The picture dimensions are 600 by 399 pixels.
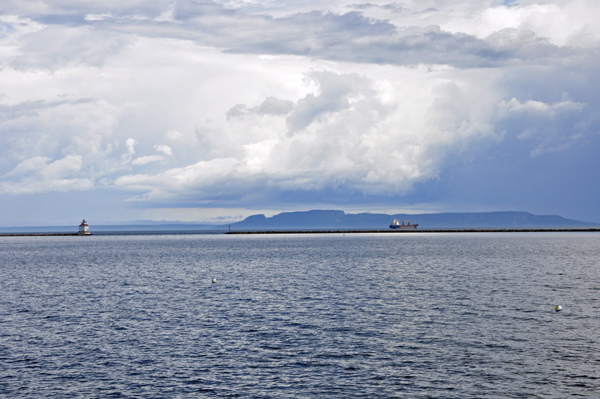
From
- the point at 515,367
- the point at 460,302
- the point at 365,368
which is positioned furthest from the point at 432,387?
the point at 460,302

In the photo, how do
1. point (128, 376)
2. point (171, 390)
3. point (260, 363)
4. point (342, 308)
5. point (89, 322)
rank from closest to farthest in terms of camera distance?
1. point (171, 390)
2. point (128, 376)
3. point (260, 363)
4. point (89, 322)
5. point (342, 308)

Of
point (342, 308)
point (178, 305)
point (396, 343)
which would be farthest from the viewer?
point (178, 305)

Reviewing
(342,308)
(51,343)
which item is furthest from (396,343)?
(51,343)

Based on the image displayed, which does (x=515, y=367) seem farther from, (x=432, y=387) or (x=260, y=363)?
(x=260, y=363)

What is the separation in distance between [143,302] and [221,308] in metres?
10.3

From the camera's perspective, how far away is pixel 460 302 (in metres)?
52.8

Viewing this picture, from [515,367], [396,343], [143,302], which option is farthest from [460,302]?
[143,302]

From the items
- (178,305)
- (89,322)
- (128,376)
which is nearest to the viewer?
(128,376)

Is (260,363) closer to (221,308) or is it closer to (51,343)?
(51,343)

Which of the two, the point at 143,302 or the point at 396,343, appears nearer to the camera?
the point at 396,343

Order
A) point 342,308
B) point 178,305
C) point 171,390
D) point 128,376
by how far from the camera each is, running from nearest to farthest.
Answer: point 171,390
point 128,376
point 342,308
point 178,305

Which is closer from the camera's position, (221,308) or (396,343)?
(396,343)

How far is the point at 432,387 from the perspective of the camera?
26594mm

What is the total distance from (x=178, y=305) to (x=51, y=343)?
17557 mm
